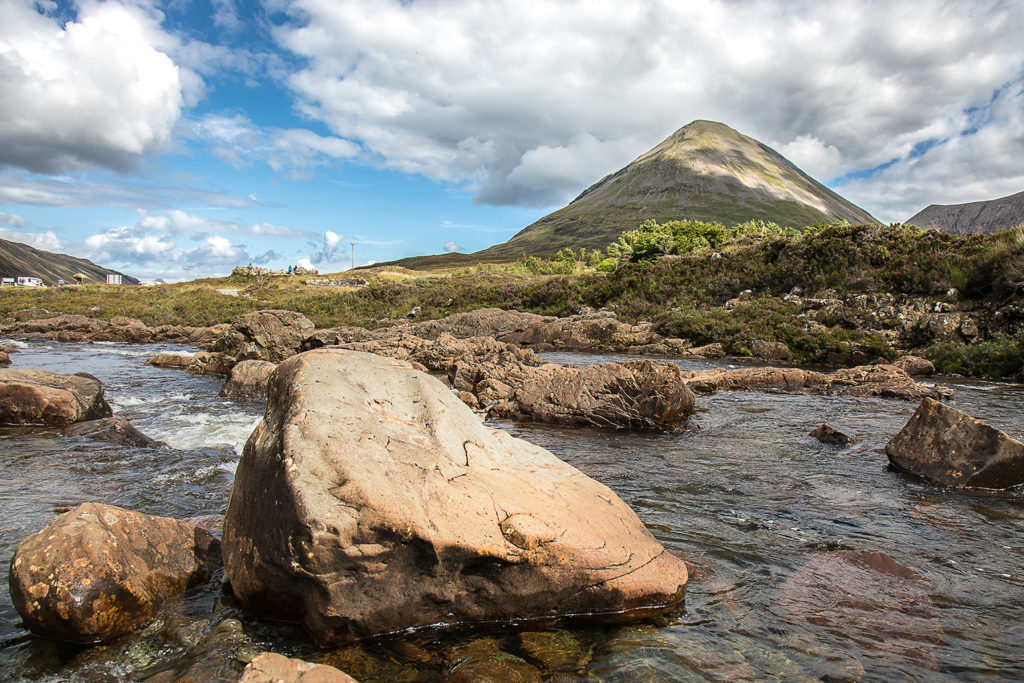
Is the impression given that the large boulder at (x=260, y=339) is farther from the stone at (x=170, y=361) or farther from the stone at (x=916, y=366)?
the stone at (x=916, y=366)

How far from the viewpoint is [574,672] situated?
342 centimetres

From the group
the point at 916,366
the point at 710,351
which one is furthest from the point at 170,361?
the point at 916,366

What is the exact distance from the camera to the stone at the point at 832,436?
924 cm

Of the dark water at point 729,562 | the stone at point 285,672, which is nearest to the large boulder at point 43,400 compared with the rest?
the dark water at point 729,562

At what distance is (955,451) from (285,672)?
323 inches

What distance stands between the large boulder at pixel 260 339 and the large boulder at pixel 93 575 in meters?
16.3

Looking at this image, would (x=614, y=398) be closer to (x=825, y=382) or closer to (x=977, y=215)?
(x=825, y=382)

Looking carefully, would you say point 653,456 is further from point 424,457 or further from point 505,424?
point 424,457

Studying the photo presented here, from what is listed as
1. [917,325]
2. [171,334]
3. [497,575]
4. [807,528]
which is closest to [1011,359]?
[917,325]

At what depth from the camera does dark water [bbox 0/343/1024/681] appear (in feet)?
11.5

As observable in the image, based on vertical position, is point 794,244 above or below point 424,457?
above

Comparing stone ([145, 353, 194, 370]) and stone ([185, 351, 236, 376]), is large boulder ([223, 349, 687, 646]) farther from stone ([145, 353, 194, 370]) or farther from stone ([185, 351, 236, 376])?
stone ([145, 353, 194, 370])

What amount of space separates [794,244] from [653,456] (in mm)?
30290

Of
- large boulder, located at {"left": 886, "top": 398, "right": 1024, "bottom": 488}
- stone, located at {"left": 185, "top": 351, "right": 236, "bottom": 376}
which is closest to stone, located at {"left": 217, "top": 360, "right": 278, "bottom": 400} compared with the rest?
stone, located at {"left": 185, "top": 351, "right": 236, "bottom": 376}
